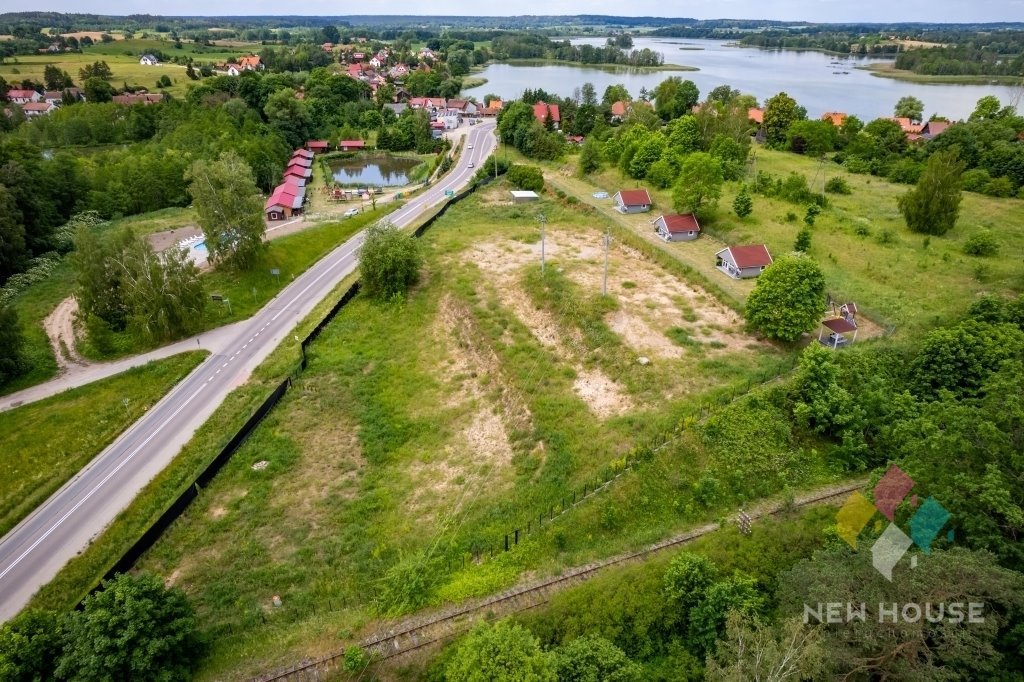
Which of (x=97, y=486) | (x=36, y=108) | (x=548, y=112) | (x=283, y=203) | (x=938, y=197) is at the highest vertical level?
(x=36, y=108)

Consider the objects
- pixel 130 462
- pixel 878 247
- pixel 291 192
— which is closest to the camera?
pixel 130 462

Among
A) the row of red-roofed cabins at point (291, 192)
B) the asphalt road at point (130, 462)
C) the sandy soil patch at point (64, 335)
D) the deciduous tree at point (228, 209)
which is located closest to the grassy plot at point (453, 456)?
the asphalt road at point (130, 462)

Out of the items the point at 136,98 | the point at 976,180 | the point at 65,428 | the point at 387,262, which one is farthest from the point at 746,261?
the point at 136,98

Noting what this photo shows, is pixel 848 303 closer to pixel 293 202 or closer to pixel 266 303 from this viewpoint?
pixel 266 303

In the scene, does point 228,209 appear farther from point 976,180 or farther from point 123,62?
point 123,62

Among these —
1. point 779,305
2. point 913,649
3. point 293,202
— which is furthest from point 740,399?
point 293,202

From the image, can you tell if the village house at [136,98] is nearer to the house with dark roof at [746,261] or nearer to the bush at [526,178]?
the bush at [526,178]
